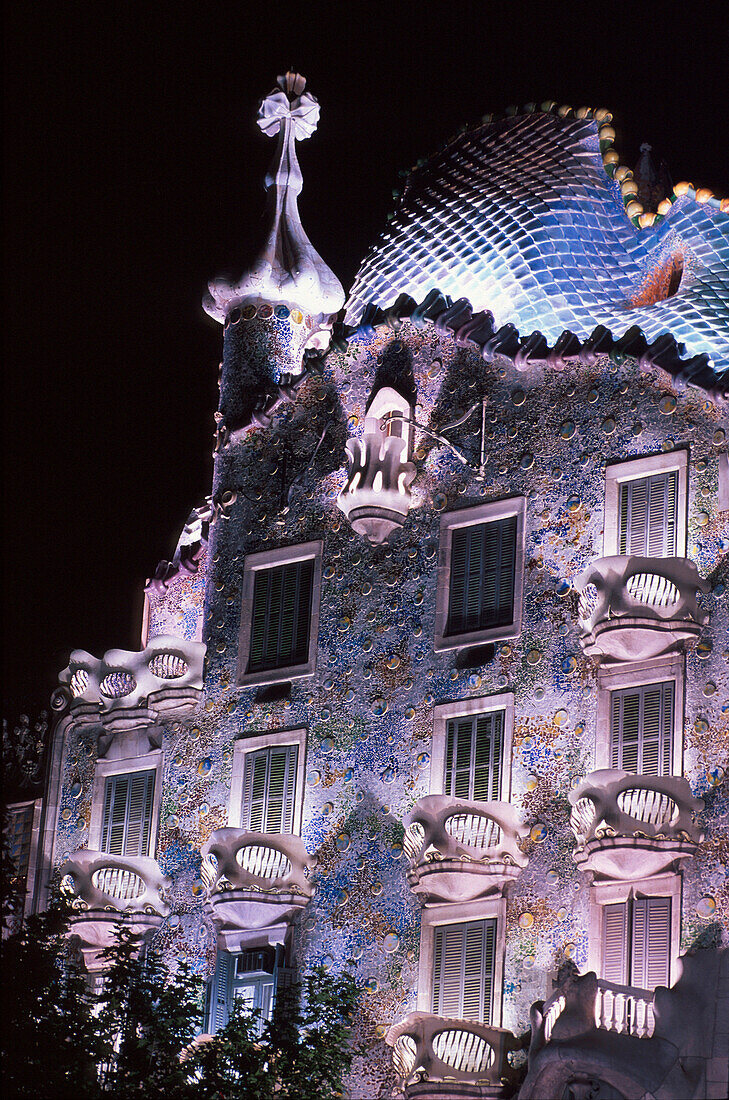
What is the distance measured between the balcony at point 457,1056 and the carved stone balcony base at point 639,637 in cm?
538

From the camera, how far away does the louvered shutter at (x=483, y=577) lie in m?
32.3

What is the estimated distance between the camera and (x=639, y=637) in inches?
1184

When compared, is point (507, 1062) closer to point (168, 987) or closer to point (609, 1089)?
point (609, 1089)

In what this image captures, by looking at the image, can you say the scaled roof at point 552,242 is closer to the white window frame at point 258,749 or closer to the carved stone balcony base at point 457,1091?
the white window frame at point 258,749

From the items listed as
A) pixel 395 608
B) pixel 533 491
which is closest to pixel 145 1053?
pixel 395 608

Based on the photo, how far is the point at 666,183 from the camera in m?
36.0

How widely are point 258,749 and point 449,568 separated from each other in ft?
13.7

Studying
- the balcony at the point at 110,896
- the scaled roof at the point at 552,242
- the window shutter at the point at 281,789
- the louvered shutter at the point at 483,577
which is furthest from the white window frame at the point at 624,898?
the scaled roof at the point at 552,242

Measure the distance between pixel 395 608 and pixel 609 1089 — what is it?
28.7ft

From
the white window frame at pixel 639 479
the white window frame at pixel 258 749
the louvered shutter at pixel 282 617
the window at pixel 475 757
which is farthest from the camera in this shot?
the louvered shutter at pixel 282 617

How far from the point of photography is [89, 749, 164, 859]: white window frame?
34.9m

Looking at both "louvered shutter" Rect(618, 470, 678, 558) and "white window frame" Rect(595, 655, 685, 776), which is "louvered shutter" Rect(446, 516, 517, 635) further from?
"white window frame" Rect(595, 655, 685, 776)

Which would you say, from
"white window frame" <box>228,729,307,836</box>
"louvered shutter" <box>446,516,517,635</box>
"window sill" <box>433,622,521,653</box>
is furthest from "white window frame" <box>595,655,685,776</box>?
"white window frame" <box>228,729,307,836</box>

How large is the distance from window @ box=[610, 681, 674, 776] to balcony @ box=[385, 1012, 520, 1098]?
4040mm
